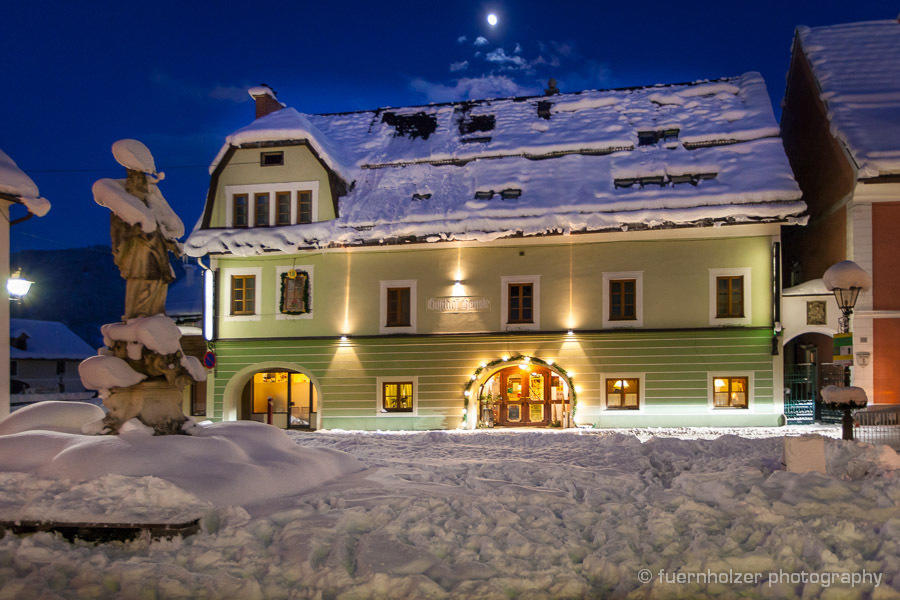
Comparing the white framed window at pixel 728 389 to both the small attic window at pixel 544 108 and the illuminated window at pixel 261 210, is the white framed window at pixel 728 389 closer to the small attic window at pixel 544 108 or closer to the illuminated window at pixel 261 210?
the small attic window at pixel 544 108

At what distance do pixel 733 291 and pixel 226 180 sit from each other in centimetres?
1704

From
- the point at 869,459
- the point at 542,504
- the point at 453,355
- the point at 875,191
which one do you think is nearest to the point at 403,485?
the point at 542,504

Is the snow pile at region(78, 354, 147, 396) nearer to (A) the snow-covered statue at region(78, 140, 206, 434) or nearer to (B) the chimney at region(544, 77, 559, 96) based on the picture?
(A) the snow-covered statue at region(78, 140, 206, 434)

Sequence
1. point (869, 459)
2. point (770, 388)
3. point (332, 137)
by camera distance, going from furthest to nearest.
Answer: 1. point (332, 137)
2. point (770, 388)
3. point (869, 459)

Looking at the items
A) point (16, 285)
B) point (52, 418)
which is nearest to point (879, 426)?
point (52, 418)

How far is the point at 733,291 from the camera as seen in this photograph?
20.5 meters

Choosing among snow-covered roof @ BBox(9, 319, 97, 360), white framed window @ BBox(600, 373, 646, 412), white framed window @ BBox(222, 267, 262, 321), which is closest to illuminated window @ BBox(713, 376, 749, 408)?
white framed window @ BBox(600, 373, 646, 412)

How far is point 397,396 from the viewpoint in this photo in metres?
22.2

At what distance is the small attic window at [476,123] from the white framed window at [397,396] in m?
9.52

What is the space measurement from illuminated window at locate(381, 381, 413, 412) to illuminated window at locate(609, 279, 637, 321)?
22.6 feet

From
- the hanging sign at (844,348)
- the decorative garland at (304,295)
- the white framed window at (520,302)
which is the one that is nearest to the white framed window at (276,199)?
the decorative garland at (304,295)

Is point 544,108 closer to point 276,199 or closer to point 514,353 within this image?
point 514,353

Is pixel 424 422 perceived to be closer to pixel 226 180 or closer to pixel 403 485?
pixel 226 180

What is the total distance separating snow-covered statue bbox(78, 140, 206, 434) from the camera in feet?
31.0
